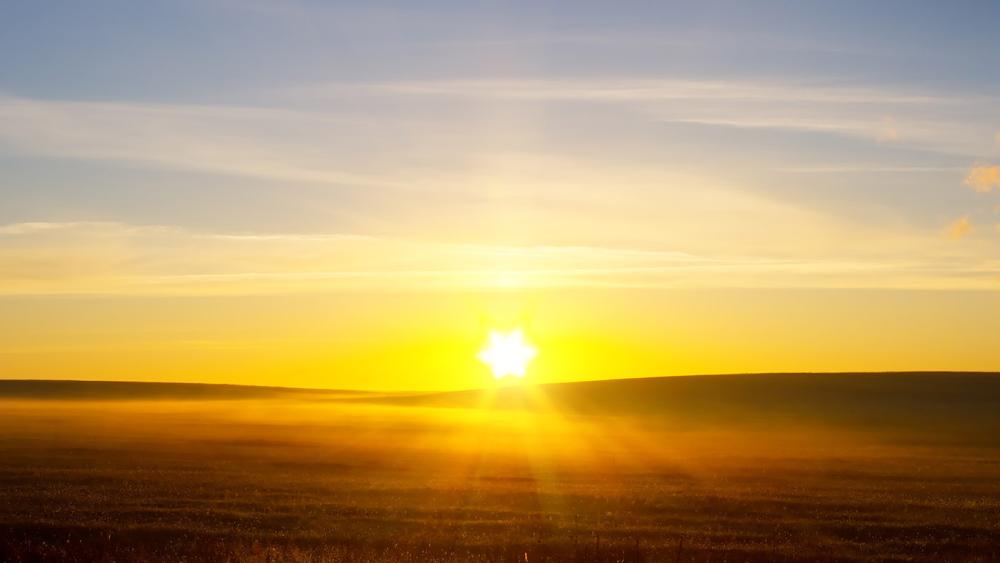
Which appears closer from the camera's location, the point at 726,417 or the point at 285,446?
the point at 285,446

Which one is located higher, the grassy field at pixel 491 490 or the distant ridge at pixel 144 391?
the distant ridge at pixel 144 391

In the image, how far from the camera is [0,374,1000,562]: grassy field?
71.6 ft

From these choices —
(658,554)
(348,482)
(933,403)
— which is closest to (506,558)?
(658,554)

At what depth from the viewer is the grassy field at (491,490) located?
71.6ft

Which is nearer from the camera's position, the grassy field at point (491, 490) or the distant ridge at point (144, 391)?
the grassy field at point (491, 490)

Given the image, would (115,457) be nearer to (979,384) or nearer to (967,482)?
(967,482)

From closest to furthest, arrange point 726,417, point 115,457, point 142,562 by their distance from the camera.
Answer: point 142,562
point 115,457
point 726,417

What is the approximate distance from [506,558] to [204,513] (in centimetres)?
906

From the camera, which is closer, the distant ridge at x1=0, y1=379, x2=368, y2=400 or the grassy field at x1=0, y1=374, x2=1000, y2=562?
the grassy field at x1=0, y1=374, x2=1000, y2=562

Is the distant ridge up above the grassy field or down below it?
above

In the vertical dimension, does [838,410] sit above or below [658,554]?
above

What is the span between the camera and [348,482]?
33312 mm

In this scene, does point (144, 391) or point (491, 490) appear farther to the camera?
point (144, 391)

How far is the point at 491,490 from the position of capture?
3172 cm
